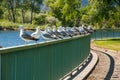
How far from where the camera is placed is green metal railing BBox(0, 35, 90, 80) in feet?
27.7

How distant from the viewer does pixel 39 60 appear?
10703mm

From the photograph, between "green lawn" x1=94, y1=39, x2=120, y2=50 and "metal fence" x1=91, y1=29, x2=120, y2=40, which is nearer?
"green lawn" x1=94, y1=39, x2=120, y2=50

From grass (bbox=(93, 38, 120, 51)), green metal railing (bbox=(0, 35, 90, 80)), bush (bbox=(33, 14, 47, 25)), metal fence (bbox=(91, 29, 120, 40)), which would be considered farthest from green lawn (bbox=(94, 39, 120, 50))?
bush (bbox=(33, 14, 47, 25))

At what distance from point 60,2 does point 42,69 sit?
92.1 meters

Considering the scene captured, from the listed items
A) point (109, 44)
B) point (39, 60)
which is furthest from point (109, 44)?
point (39, 60)

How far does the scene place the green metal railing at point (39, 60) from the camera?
27.7 feet

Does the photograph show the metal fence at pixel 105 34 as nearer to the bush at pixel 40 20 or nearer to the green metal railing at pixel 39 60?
the green metal railing at pixel 39 60

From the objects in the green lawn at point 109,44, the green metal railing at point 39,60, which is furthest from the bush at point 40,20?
the green metal railing at point 39,60

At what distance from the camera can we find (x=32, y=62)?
10.0m

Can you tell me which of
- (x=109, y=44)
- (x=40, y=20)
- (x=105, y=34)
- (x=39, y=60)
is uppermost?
(x=39, y=60)

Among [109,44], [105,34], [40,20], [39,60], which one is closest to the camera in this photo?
[39,60]

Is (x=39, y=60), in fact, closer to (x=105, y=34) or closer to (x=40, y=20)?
(x=105, y=34)

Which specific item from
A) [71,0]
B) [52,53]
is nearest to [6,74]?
[52,53]

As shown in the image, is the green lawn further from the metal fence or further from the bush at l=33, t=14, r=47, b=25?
the bush at l=33, t=14, r=47, b=25
